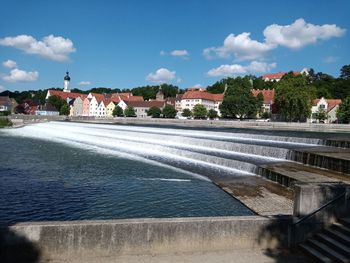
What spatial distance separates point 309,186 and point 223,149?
685 inches

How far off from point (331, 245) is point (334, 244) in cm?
8

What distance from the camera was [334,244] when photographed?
8500 millimetres

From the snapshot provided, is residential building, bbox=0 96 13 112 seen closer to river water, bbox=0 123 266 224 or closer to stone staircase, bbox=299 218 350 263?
river water, bbox=0 123 266 224

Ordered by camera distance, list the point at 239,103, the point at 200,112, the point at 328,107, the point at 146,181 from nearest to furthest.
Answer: the point at 146,181
the point at 239,103
the point at 328,107
the point at 200,112

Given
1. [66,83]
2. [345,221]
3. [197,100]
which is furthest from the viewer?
[66,83]

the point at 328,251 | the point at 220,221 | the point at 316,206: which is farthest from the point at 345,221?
the point at 220,221

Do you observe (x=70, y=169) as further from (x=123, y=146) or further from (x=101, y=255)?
(x=101, y=255)

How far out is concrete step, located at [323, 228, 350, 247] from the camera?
332 inches

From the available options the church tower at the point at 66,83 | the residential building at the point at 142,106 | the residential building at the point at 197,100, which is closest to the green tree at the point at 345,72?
the residential building at the point at 197,100

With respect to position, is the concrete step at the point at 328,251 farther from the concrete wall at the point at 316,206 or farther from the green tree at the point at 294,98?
the green tree at the point at 294,98

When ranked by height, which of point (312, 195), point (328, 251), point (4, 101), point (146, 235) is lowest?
point (328, 251)

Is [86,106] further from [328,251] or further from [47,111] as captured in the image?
[328,251]

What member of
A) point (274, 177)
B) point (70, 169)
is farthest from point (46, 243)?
point (70, 169)

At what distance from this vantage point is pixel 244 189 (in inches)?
610
